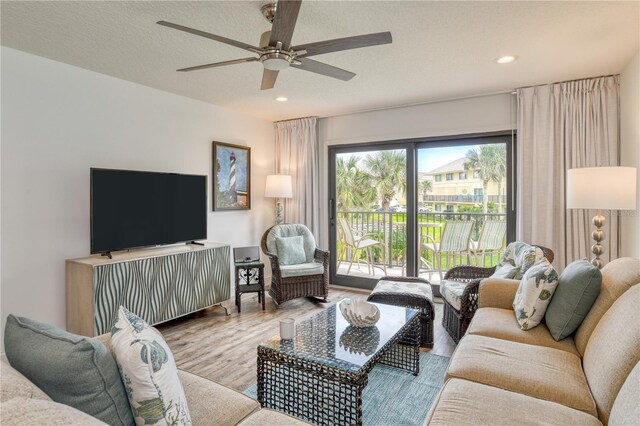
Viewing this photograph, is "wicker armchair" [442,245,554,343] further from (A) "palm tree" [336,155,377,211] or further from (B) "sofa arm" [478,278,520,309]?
(A) "palm tree" [336,155,377,211]

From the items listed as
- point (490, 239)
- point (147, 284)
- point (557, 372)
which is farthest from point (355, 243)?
point (557, 372)

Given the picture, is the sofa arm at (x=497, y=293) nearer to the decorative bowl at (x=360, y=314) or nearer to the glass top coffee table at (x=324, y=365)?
the glass top coffee table at (x=324, y=365)

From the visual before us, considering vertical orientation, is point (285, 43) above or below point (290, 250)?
above

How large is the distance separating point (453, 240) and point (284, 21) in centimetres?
349

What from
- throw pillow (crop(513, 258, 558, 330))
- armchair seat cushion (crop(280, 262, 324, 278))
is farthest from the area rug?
armchair seat cushion (crop(280, 262, 324, 278))

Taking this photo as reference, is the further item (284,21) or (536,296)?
(536,296)

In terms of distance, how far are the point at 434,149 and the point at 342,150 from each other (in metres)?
1.28

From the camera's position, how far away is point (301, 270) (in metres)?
4.18

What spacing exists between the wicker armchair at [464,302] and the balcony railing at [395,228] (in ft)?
3.38

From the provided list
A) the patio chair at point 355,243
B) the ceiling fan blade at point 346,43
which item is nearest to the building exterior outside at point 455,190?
the patio chair at point 355,243

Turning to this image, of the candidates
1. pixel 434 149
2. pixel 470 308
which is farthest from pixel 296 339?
pixel 434 149

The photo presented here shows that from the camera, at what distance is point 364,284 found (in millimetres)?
4957

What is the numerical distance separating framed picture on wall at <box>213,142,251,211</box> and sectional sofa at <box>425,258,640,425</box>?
134 inches

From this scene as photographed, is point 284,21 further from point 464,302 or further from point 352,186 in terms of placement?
point 352,186
